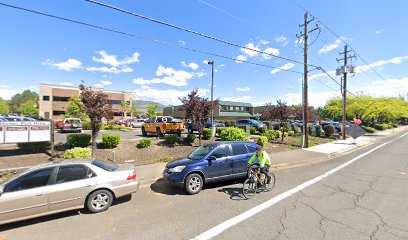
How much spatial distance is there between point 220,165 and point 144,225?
3.44 metres

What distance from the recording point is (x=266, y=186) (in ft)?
24.8

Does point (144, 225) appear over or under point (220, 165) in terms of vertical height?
under

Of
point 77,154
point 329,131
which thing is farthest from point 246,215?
point 329,131

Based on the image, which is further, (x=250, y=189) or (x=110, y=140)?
(x=110, y=140)

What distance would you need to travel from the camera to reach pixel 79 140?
481 inches

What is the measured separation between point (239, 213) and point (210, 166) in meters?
2.20

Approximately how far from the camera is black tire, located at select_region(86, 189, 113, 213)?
5.64 meters

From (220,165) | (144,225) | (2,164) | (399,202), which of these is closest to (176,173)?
(220,165)

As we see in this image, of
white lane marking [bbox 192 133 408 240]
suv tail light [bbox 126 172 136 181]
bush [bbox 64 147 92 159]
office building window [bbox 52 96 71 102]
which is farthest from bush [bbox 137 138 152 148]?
office building window [bbox 52 96 71 102]

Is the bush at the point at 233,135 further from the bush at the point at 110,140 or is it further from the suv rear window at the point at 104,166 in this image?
the suv rear window at the point at 104,166

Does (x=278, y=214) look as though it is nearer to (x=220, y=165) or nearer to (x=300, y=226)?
(x=300, y=226)

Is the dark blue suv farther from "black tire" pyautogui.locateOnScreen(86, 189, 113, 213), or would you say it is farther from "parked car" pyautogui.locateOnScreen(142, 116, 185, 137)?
"parked car" pyautogui.locateOnScreen(142, 116, 185, 137)

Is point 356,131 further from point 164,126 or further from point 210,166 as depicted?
point 210,166

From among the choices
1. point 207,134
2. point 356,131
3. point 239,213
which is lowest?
point 239,213
